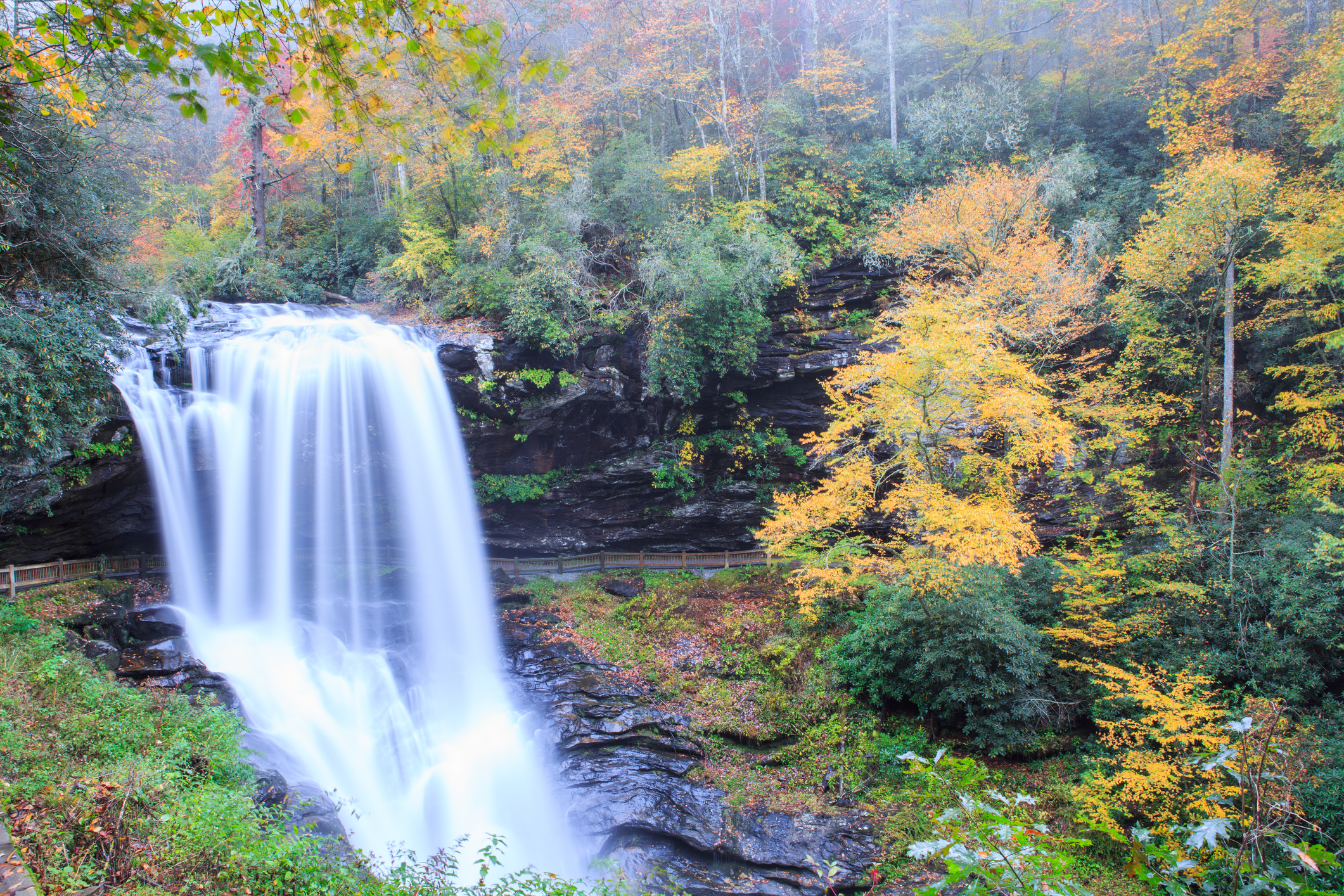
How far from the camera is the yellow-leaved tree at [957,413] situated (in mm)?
8867

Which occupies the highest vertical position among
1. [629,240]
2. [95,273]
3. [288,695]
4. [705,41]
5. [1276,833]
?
[705,41]

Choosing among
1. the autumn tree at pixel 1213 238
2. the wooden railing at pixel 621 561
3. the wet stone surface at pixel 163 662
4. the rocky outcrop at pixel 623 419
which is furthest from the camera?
the wooden railing at pixel 621 561

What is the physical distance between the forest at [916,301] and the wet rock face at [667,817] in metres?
1.09

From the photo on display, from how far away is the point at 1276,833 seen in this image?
6.31 ft

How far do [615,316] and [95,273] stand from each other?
33.4 ft

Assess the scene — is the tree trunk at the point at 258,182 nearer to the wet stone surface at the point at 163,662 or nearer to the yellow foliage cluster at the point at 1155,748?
the wet stone surface at the point at 163,662

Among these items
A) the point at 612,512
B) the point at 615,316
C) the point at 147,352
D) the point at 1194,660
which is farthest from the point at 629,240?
the point at 1194,660

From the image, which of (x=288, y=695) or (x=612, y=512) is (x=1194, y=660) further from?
(x=288, y=695)

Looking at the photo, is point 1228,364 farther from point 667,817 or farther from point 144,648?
point 144,648

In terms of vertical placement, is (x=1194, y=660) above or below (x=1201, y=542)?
below

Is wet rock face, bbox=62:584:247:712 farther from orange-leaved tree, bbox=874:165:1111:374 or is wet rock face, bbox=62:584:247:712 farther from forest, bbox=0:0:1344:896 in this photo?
orange-leaved tree, bbox=874:165:1111:374

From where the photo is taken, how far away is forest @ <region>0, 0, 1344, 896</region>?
382 centimetres

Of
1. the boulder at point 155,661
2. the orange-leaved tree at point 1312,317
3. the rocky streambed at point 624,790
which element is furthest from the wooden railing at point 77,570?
the orange-leaved tree at point 1312,317

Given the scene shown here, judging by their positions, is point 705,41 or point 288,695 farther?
point 705,41
